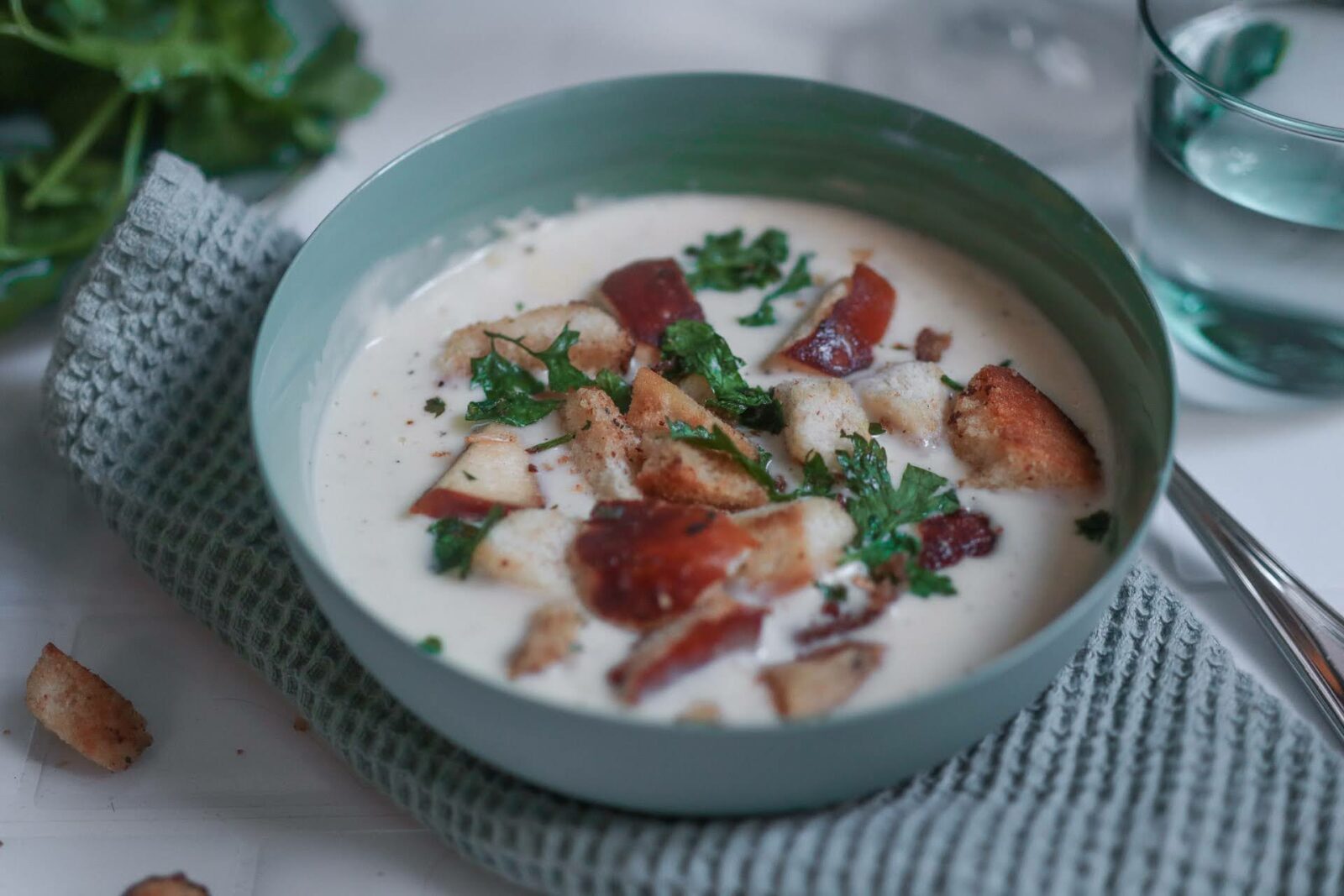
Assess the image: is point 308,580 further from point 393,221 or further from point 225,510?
point 393,221

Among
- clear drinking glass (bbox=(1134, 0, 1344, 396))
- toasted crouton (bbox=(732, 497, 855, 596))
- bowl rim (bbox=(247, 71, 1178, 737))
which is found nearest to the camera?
bowl rim (bbox=(247, 71, 1178, 737))

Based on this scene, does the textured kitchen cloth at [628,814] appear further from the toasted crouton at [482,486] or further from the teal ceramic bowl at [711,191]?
the toasted crouton at [482,486]

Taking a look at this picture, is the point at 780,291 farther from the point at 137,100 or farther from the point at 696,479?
the point at 137,100

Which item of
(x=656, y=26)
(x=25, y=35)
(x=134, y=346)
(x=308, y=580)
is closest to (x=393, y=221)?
(x=134, y=346)

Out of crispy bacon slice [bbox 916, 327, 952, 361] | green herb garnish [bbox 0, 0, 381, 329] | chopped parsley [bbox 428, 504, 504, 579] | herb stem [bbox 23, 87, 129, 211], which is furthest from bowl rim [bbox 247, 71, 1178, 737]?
herb stem [bbox 23, 87, 129, 211]

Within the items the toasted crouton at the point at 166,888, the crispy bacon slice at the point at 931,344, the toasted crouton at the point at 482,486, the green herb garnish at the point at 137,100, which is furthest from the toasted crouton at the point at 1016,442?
A: the green herb garnish at the point at 137,100

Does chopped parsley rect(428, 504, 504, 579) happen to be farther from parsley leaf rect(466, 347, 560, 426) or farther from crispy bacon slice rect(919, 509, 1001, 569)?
crispy bacon slice rect(919, 509, 1001, 569)

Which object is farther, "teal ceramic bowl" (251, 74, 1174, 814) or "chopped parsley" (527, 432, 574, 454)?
"chopped parsley" (527, 432, 574, 454)
